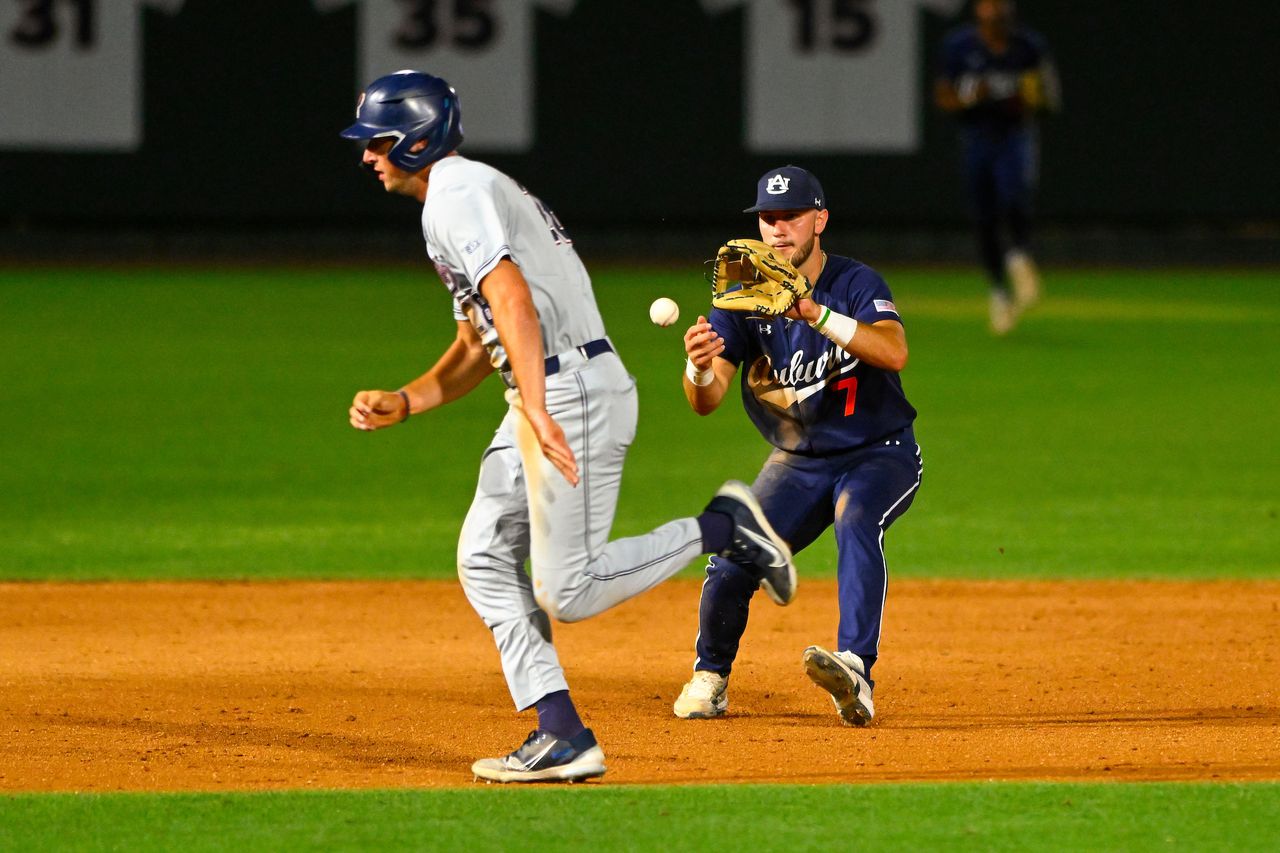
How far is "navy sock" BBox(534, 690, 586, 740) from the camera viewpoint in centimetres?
528

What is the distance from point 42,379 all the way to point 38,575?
665 cm

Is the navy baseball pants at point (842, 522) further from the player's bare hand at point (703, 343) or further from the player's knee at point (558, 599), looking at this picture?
the player's knee at point (558, 599)

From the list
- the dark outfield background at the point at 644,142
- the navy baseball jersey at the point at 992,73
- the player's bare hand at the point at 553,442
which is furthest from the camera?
the dark outfield background at the point at 644,142

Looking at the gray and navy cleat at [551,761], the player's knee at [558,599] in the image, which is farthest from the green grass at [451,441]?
the player's knee at [558,599]

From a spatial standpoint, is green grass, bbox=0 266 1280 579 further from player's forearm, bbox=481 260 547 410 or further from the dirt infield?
player's forearm, bbox=481 260 547 410

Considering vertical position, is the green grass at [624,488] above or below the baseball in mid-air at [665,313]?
below

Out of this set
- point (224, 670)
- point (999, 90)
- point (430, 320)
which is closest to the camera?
point (224, 670)

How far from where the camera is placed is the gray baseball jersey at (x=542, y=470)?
510 cm

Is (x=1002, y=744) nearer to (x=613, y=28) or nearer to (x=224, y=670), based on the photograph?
(x=224, y=670)

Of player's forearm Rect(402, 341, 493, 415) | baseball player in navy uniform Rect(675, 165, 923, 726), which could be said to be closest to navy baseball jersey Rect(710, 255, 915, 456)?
baseball player in navy uniform Rect(675, 165, 923, 726)

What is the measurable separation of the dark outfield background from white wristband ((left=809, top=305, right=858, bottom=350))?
19.5 metres

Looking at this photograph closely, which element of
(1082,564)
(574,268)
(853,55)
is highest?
(853,55)

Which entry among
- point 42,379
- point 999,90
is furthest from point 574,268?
point 999,90

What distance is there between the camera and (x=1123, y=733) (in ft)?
19.7
